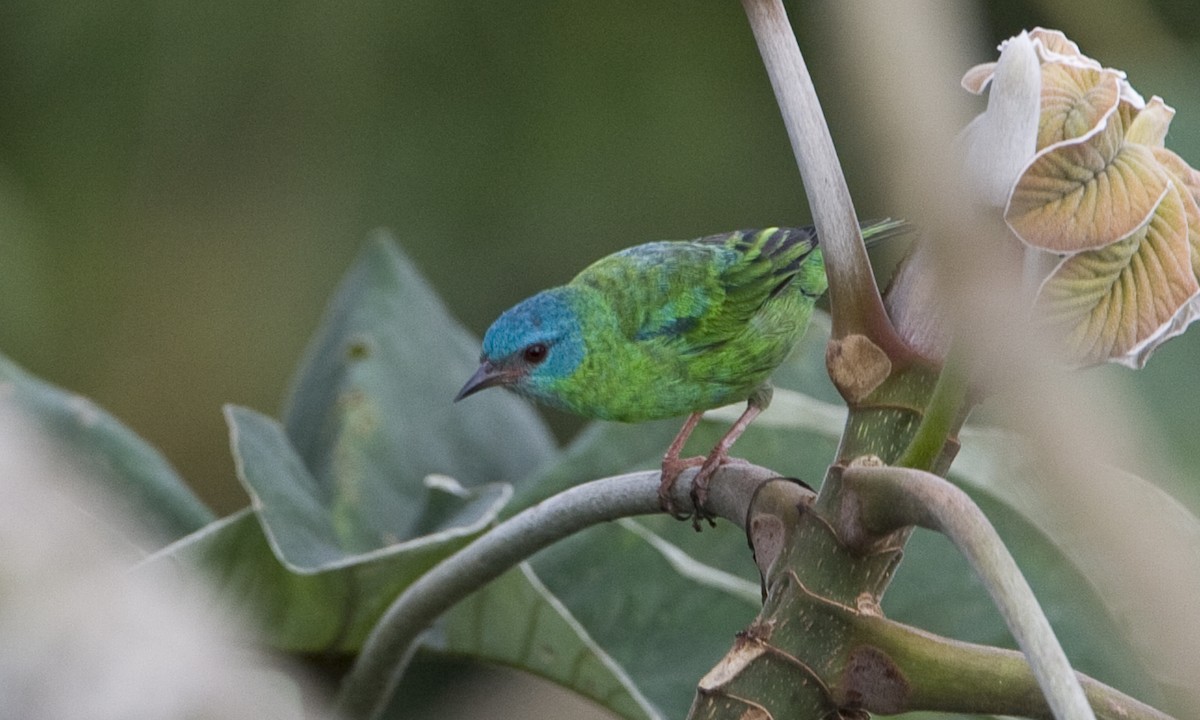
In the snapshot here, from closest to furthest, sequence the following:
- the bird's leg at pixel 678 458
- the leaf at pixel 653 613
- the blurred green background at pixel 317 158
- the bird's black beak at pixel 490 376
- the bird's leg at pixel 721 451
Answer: the bird's leg at pixel 721 451, the bird's leg at pixel 678 458, the leaf at pixel 653 613, the bird's black beak at pixel 490 376, the blurred green background at pixel 317 158

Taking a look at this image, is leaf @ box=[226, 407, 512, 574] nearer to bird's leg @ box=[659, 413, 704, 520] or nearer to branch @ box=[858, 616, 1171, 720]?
bird's leg @ box=[659, 413, 704, 520]

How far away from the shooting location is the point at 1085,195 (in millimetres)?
417

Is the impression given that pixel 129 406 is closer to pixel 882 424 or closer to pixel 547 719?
pixel 547 719

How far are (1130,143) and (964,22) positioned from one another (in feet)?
0.52

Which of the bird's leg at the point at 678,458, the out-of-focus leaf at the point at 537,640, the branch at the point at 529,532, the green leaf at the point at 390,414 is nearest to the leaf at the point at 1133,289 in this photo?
the branch at the point at 529,532

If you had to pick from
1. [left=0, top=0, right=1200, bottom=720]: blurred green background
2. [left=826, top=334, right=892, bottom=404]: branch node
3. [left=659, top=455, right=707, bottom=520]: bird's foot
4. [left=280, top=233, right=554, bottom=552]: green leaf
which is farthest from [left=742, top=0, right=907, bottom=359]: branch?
[left=0, top=0, right=1200, bottom=720]: blurred green background

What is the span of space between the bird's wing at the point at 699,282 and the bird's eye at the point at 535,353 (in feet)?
0.24

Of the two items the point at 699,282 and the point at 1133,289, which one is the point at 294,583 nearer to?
the point at 699,282

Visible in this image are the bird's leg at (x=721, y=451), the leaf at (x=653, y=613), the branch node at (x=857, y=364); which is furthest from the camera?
the leaf at (x=653, y=613)

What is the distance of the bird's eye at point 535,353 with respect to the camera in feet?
3.38

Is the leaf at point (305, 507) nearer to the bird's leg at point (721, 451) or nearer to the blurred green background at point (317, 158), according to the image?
the bird's leg at point (721, 451)

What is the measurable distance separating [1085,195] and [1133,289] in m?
0.04

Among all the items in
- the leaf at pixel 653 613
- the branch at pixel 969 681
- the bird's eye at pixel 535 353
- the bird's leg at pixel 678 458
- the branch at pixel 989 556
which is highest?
the branch at pixel 989 556

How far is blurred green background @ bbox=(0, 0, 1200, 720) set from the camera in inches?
82.4
